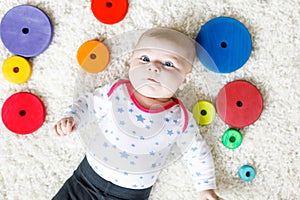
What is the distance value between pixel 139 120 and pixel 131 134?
0.03m

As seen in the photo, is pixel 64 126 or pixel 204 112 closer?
pixel 64 126

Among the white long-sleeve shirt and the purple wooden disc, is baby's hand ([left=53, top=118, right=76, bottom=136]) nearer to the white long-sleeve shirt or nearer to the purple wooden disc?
the white long-sleeve shirt

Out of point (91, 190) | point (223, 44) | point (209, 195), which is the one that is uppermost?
point (223, 44)

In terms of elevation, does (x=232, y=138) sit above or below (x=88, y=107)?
above

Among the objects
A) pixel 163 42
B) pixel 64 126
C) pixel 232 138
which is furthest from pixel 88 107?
pixel 232 138

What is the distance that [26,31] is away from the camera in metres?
0.88

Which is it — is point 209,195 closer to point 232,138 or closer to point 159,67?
point 232,138

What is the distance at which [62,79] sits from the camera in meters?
0.90

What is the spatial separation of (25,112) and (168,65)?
0.98 ft

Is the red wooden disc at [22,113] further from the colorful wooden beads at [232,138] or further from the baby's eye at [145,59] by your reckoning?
the colorful wooden beads at [232,138]

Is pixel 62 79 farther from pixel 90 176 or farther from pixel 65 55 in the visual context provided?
pixel 90 176

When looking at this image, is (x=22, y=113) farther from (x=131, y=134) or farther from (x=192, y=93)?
(x=192, y=93)

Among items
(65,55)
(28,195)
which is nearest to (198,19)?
(65,55)

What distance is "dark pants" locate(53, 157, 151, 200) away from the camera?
835mm
